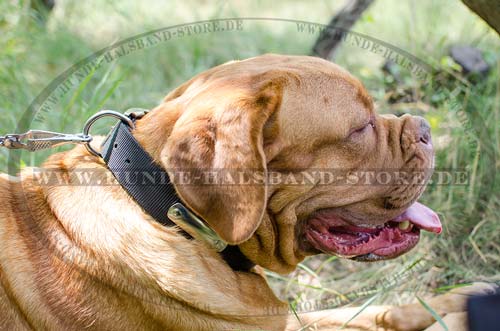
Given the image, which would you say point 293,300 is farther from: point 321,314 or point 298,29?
point 298,29

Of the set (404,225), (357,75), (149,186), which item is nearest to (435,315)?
(404,225)

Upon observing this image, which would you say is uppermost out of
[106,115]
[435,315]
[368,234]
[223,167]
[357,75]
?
[357,75]

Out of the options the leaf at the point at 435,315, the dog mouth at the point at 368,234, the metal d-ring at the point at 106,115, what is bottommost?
the leaf at the point at 435,315

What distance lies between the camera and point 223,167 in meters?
→ 2.61

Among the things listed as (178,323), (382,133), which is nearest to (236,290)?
(178,323)

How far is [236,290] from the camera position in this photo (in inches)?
118

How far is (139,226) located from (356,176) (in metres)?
0.99

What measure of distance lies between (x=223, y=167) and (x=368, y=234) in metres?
1.02

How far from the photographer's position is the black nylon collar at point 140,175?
2805 millimetres

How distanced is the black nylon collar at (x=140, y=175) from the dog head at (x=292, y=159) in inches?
2.9

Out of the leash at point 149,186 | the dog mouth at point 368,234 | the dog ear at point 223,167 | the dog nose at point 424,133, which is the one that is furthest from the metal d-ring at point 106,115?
the dog nose at point 424,133

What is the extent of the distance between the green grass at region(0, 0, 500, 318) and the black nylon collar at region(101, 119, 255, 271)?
1.33 meters

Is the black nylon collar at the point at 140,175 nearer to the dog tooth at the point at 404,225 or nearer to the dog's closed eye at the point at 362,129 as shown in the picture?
the dog's closed eye at the point at 362,129

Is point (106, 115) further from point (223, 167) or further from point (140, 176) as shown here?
point (223, 167)
